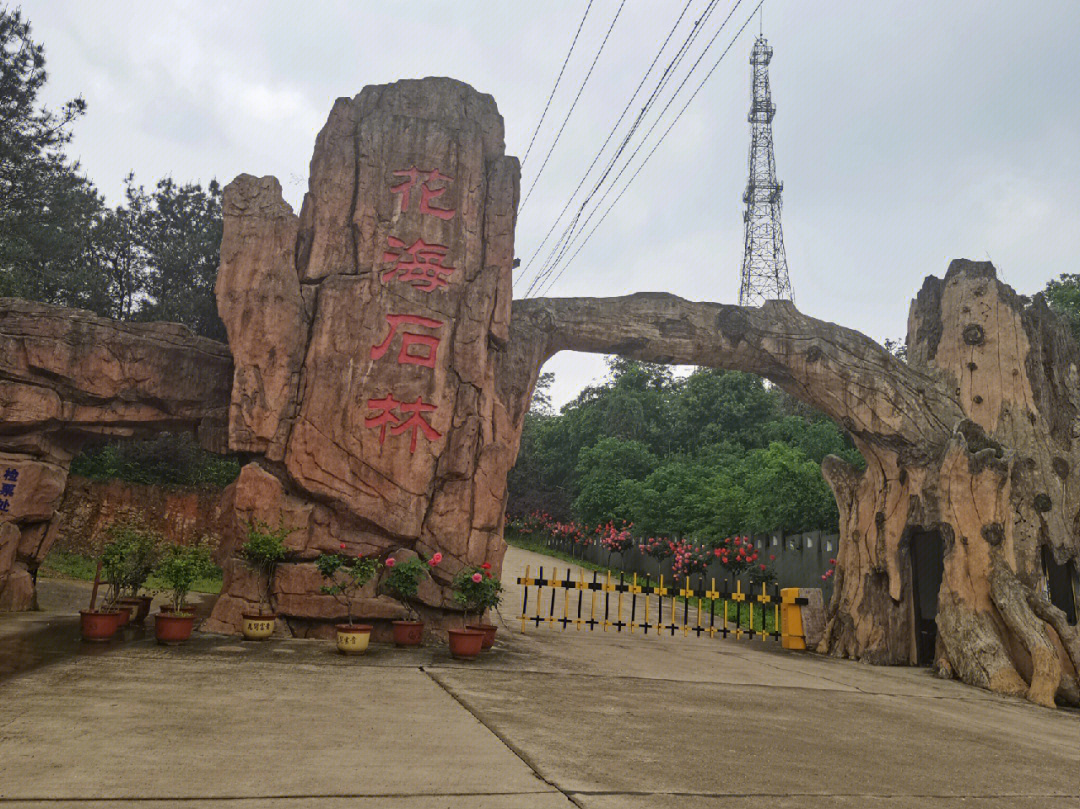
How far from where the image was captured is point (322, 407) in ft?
28.0

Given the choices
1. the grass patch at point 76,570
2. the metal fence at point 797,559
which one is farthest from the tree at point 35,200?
the metal fence at point 797,559

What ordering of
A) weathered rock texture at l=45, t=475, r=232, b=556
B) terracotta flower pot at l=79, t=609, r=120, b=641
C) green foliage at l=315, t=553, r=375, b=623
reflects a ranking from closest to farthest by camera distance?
terracotta flower pot at l=79, t=609, r=120, b=641, green foliage at l=315, t=553, r=375, b=623, weathered rock texture at l=45, t=475, r=232, b=556

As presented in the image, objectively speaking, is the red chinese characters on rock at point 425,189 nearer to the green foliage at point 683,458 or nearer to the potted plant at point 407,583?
the potted plant at point 407,583

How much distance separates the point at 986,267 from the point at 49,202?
61.1 ft

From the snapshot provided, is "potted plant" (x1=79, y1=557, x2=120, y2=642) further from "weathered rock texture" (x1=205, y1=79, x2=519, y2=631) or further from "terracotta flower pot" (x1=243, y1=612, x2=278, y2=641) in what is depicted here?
"terracotta flower pot" (x1=243, y1=612, x2=278, y2=641)

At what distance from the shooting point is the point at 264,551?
7719 mm

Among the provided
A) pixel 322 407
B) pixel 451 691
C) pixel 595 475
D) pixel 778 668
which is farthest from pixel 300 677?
pixel 595 475

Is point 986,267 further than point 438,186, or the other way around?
point 986,267

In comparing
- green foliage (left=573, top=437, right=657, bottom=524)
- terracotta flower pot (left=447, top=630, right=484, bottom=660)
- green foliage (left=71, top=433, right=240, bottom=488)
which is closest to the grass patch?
green foliage (left=71, top=433, right=240, bottom=488)

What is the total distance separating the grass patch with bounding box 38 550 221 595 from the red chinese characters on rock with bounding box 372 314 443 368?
848cm

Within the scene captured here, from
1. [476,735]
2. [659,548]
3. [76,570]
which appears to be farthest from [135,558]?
[659,548]

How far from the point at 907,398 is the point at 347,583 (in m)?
7.18

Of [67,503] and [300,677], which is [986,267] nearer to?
[300,677]

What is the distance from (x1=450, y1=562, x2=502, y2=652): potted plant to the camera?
780cm
